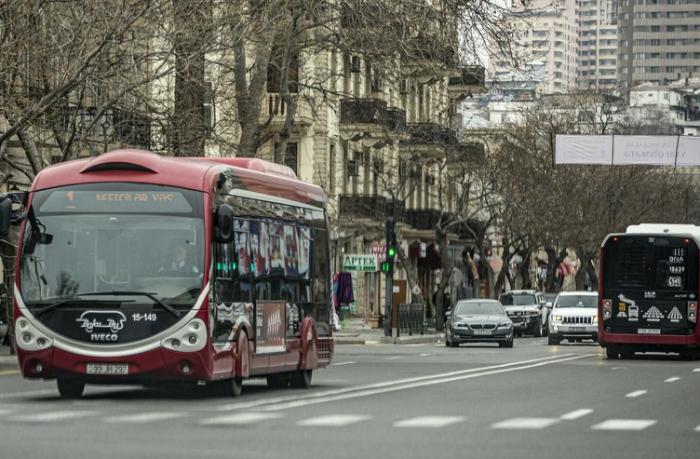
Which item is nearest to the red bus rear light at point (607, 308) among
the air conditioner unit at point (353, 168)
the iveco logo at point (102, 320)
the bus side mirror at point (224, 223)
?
the bus side mirror at point (224, 223)

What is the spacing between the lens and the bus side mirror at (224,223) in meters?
21.0

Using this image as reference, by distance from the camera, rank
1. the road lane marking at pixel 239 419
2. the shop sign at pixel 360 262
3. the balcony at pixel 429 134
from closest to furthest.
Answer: the road lane marking at pixel 239 419 < the shop sign at pixel 360 262 < the balcony at pixel 429 134

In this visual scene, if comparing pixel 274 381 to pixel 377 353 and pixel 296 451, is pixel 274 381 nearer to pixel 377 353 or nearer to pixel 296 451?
pixel 296 451

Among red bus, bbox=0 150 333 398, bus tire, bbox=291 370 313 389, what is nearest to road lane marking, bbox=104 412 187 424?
red bus, bbox=0 150 333 398

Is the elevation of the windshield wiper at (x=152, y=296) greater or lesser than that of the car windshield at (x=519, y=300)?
lesser

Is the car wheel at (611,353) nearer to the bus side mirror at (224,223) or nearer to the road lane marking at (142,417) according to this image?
the bus side mirror at (224,223)

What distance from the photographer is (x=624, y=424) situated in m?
17.9

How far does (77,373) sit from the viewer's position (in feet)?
67.9

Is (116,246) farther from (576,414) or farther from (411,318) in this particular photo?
(411,318)

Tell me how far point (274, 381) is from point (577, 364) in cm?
1146

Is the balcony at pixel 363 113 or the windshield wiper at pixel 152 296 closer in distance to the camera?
the windshield wiper at pixel 152 296

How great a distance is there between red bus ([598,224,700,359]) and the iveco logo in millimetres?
21952

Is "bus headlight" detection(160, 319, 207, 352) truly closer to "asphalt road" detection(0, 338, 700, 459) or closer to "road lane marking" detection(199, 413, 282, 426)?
"asphalt road" detection(0, 338, 700, 459)

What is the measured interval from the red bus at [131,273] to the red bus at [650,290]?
66.0 ft
